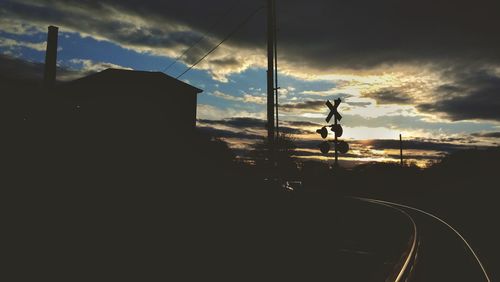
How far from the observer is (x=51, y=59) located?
22.0 m

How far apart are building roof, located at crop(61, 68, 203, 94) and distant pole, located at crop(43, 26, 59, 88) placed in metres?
15.1

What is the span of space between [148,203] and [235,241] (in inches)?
164

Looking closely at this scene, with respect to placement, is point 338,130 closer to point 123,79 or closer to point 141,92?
point 141,92

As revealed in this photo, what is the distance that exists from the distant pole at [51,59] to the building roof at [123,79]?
15.1 meters

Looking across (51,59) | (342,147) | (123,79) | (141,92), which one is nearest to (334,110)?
(342,147)

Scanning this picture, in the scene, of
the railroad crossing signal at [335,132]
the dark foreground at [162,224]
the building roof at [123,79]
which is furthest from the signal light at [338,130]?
the building roof at [123,79]

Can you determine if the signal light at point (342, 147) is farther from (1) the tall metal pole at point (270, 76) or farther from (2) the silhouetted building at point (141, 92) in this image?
(2) the silhouetted building at point (141, 92)

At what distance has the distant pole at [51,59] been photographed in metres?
21.3

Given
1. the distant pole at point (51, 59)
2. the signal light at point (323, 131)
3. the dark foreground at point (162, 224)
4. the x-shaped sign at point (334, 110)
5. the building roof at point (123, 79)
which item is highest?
the building roof at point (123, 79)

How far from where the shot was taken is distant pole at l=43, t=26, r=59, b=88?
21266 millimetres

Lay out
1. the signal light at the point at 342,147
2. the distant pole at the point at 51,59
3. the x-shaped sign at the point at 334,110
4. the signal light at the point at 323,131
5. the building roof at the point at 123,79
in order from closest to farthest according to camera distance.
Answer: the signal light at the point at 342,147 → the signal light at the point at 323,131 → the x-shaped sign at the point at 334,110 → the distant pole at the point at 51,59 → the building roof at the point at 123,79

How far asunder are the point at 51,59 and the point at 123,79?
1609 centimetres

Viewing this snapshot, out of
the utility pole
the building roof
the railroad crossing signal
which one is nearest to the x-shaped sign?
the railroad crossing signal

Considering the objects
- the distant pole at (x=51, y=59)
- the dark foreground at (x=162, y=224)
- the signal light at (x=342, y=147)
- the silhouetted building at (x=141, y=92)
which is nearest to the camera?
the dark foreground at (x=162, y=224)
